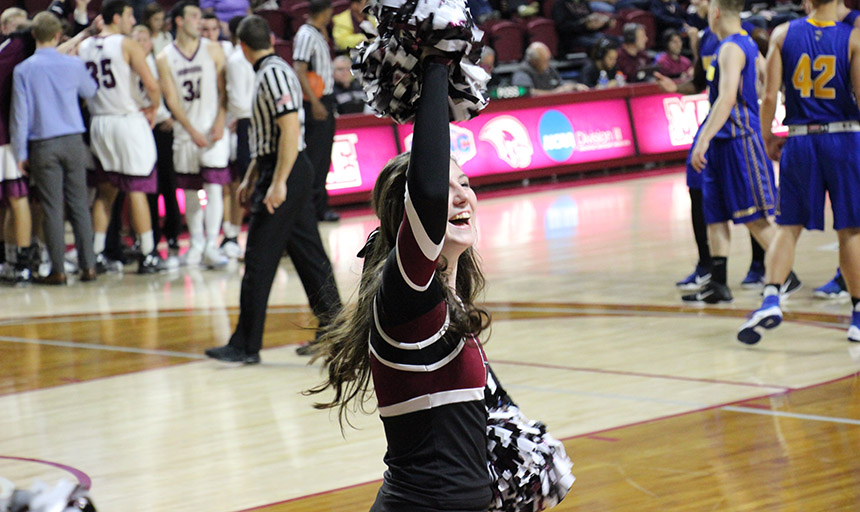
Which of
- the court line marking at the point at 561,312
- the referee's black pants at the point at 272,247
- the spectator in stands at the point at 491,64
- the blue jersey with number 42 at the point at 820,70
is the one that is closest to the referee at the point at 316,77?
the court line marking at the point at 561,312

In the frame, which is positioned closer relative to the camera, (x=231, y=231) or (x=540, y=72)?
(x=231, y=231)

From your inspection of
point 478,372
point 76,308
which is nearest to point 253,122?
point 76,308

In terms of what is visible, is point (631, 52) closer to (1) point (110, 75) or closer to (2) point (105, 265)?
(1) point (110, 75)

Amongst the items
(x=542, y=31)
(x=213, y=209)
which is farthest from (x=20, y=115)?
(x=542, y=31)

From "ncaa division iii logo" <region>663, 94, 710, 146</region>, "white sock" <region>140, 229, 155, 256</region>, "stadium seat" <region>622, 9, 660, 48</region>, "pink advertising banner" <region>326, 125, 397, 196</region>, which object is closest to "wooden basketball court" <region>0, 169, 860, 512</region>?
"white sock" <region>140, 229, 155, 256</region>

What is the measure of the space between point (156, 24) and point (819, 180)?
767cm

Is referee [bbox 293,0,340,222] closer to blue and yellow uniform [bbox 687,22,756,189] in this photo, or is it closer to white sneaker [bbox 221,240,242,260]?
white sneaker [bbox 221,240,242,260]

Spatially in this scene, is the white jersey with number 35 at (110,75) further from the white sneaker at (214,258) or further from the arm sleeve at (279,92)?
the arm sleeve at (279,92)

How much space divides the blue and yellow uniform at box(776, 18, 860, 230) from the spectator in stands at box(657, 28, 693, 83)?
1128 cm

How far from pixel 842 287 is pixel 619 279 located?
1691 mm

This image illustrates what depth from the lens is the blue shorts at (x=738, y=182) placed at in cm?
802

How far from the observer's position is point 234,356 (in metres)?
7.08

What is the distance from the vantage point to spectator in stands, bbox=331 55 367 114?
14664mm

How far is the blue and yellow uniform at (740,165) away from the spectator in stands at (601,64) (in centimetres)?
961
